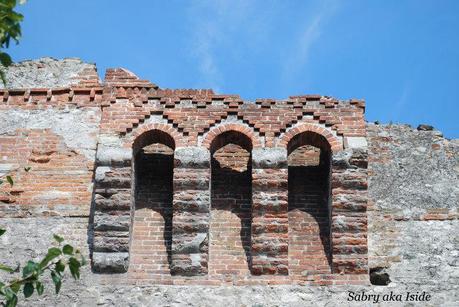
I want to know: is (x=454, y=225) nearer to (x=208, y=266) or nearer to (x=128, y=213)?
(x=208, y=266)

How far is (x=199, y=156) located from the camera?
43.6ft

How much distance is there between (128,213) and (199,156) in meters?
1.23

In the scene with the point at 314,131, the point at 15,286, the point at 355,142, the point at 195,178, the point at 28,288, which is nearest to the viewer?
the point at 28,288

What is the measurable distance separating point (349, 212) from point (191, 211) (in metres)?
2.10

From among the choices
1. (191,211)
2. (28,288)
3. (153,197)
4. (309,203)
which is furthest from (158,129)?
(28,288)

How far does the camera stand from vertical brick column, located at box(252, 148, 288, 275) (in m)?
12.7

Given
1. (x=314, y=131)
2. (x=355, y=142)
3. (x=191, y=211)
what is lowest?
(x=191, y=211)

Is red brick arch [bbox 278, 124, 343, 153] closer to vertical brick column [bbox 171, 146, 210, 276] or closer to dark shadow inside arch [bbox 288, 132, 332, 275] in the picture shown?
dark shadow inside arch [bbox 288, 132, 332, 275]

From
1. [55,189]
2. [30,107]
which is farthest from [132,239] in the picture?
[30,107]

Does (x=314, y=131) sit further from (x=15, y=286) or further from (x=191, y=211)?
(x=15, y=286)

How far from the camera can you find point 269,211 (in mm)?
12992

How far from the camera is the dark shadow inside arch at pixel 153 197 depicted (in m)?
13.0

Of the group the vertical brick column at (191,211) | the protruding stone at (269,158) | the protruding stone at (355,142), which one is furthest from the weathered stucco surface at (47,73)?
the protruding stone at (355,142)

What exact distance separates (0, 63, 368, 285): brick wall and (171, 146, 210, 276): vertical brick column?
0.01 metres
